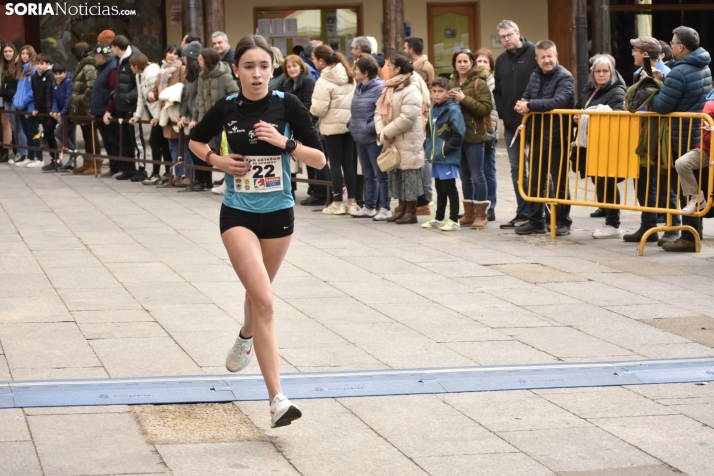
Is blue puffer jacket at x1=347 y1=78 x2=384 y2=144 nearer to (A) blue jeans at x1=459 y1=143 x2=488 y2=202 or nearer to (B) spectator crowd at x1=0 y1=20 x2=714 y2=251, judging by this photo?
(B) spectator crowd at x1=0 y1=20 x2=714 y2=251

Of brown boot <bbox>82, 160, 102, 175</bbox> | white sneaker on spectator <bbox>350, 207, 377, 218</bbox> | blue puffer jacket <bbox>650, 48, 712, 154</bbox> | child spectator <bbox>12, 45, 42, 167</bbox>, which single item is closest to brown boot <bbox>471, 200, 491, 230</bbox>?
white sneaker on spectator <bbox>350, 207, 377, 218</bbox>

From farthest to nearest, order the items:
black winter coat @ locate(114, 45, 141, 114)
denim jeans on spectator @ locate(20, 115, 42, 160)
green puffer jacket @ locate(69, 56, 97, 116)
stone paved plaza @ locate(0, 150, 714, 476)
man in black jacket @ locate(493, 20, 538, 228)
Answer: denim jeans on spectator @ locate(20, 115, 42, 160), green puffer jacket @ locate(69, 56, 97, 116), black winter coat @ locate(114, 45, 141, 114), man in black jacket @ locate(493, 20, 538, 228), stone paved plaza @ locate(0, 150, 714, 476)

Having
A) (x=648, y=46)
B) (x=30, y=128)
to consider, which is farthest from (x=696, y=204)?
(x=30, y=128)

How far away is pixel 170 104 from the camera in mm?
15125

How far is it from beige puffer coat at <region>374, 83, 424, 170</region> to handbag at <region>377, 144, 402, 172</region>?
4 centimetres

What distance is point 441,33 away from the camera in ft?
73.8

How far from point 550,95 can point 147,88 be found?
6400mm

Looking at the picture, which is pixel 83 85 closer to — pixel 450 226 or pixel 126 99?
pixel 126 99

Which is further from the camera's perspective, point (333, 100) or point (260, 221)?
point (333, 100)

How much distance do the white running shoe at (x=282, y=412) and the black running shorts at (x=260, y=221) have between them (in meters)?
0.78

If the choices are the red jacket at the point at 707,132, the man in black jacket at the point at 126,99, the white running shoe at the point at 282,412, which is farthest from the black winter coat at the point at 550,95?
the white running shoe at the point at 282,412

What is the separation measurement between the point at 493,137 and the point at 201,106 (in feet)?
12.8

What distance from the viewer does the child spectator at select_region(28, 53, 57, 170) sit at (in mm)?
18219

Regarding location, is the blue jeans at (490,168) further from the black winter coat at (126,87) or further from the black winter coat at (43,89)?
the black winter coat at (43,89)
